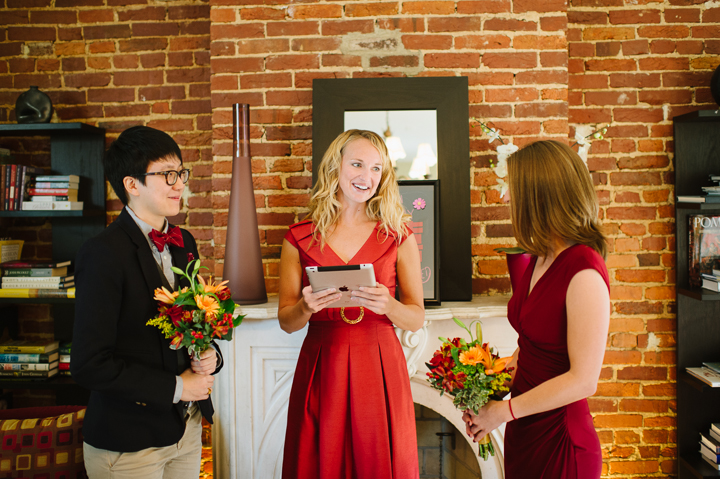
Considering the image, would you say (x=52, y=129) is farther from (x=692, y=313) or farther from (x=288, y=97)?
(x=692, y=313)

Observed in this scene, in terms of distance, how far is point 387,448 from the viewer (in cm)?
156

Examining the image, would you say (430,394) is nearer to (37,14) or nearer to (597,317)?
(597,317)

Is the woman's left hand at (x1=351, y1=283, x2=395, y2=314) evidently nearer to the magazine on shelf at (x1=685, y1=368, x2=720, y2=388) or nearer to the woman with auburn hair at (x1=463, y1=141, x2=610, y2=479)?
the woman with auburn hair at (x1=463, y1=141, x2=610, y2=479)

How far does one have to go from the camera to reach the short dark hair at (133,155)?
4.41ft

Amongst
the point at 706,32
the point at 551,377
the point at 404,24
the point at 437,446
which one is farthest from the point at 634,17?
the point at 437,446

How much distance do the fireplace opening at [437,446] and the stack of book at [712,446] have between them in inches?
52.7

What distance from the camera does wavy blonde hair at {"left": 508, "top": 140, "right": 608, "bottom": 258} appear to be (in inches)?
45.1

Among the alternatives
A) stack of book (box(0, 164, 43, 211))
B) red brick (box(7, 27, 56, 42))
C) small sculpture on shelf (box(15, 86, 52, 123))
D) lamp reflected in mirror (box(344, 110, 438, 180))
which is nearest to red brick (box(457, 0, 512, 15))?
lamp reflected in mirror (box(344, 110, 438, 180))

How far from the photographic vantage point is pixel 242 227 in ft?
6.84

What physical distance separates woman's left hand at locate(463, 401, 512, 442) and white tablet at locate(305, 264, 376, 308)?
488mm

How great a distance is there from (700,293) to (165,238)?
258 centimetres

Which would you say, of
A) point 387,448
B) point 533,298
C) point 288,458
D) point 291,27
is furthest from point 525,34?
point 288,458

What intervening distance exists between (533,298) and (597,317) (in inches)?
7.3

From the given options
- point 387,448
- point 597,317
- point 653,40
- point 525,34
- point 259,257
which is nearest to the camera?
point 597,317
